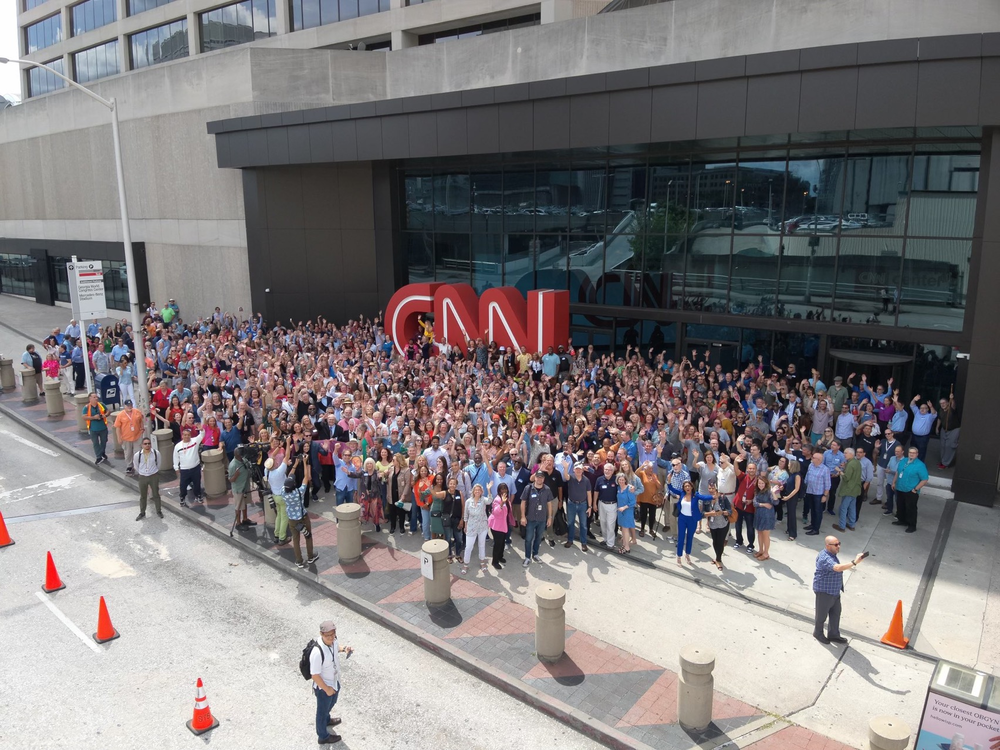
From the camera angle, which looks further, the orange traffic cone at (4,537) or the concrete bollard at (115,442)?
the concrete bollard at (115,442)

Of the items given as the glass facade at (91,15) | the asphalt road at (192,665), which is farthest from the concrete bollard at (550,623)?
the glass facade at (91,15)

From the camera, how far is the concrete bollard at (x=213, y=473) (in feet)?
46.1

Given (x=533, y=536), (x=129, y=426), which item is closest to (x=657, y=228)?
(x=533, y=536)

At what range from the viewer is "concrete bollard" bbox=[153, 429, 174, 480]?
50.5 feet

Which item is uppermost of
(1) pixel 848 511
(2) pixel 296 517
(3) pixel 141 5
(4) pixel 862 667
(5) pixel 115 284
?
(3) pixel 141 5

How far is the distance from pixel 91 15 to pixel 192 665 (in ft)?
158

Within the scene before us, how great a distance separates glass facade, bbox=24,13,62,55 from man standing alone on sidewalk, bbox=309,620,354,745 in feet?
176

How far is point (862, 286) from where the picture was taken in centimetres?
1784

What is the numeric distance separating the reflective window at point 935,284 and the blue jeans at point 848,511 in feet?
20.9

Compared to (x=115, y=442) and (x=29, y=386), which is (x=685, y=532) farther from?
(x=29, y=386)

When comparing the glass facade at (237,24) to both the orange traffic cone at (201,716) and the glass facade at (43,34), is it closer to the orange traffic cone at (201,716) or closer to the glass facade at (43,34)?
the glass facade at (43,34)

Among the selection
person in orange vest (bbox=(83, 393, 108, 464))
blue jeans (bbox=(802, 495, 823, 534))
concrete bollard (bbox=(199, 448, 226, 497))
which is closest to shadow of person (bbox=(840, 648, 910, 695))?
blue jeans (bbox=(802, 495, 823, 534))

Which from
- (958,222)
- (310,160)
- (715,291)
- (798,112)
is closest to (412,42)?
(310,160)

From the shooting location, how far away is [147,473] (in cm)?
1327
